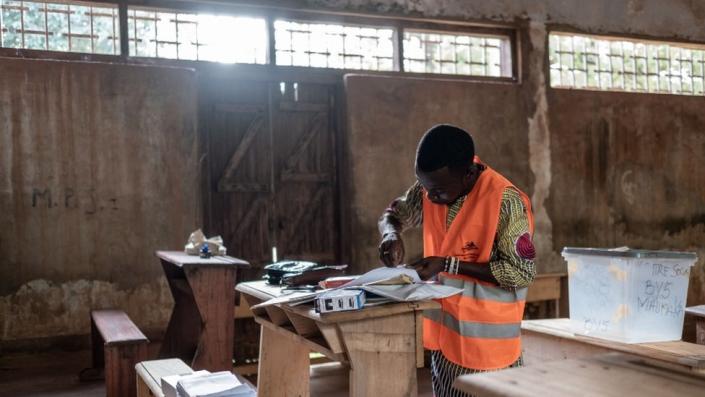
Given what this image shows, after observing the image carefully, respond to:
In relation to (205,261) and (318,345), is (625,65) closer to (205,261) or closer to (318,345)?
(205,261)

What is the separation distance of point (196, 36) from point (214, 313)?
3.13 metres

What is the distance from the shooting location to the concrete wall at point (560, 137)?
23.8 feet

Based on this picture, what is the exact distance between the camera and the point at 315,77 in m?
7.01

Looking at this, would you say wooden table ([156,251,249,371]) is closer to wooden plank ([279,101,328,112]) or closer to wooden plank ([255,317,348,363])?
wooden plank ([255,317,348,363])

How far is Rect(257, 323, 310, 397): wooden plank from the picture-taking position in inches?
117

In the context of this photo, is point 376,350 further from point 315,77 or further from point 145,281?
point 315,77

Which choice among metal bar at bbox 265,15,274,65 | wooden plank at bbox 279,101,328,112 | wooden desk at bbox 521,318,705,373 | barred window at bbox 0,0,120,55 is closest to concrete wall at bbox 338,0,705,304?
wooden plank at bbox 279,101,328,112

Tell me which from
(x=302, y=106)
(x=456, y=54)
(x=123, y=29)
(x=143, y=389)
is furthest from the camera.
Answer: (x=456, y=54)

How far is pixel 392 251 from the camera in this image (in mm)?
2695

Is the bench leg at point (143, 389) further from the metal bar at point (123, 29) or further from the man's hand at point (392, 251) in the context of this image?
the metal bar at point (123, 29)

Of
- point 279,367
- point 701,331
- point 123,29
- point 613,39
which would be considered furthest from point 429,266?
point 613,39

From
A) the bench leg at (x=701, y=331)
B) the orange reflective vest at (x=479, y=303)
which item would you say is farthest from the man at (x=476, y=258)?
the bench leg at (x=701, y=331)

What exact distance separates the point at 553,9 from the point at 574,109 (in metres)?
1.18

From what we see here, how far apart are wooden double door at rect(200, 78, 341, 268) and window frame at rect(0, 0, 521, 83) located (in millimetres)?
266
